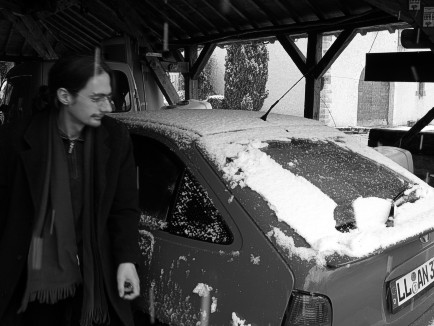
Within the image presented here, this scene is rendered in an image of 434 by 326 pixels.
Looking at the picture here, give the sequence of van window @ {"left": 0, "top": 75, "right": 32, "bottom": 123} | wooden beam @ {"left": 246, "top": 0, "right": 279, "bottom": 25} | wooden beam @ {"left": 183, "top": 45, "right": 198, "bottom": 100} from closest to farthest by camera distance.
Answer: van window @ {"left": 0, "top": 75, "right": 32, "bottom": 123}
wooden beam @ {"left": 246, "top": 0, "right": 279, "bottom": 25}
wooden beam @ {"left": 183, "top": 45, "right": 198, "bottom": 100}

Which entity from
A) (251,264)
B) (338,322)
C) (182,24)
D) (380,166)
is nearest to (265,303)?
(251,264)

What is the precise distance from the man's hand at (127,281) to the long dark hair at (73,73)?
0.73 meters

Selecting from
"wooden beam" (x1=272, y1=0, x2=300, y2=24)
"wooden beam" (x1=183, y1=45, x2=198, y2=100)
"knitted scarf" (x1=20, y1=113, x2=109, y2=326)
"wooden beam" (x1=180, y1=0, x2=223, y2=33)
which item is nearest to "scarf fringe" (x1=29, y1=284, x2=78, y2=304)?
"knitted scarf" (x1=20, y1=113, x2=109, y2=326)

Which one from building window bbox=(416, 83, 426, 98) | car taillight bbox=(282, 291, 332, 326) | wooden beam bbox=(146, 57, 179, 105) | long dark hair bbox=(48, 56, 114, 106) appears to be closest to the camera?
car taillight bbox=(282, 291, 332, 326)

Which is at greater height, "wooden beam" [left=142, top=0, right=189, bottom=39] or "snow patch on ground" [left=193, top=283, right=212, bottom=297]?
"wooden beam" [left=142, top=0, right=189, bottom=39]

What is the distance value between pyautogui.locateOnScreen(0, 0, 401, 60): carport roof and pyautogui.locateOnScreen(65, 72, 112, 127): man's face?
5.46 m

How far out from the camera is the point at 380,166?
107 inches

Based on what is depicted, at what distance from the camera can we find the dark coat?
1.75 metres

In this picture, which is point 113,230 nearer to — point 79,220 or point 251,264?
point 79,220

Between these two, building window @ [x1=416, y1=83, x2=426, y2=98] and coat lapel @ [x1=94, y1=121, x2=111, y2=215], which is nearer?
coat lapel @ [x1=94, y1=121, x2=111, y2=215]

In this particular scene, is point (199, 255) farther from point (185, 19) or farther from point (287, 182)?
point (185, 19)

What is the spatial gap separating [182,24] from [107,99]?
329 inches

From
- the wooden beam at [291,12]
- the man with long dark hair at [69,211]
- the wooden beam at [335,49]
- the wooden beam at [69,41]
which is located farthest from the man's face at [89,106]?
the wooden beam at [69,41]

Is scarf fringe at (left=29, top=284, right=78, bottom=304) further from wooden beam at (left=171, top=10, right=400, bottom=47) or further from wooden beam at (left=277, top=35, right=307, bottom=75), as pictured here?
wooden beam at (left=277, top=35, right=307, bottom=75)
